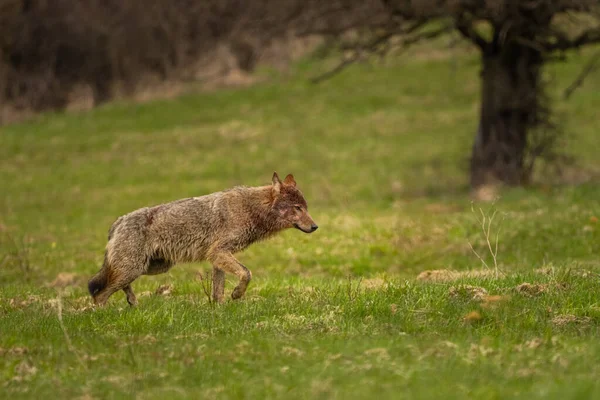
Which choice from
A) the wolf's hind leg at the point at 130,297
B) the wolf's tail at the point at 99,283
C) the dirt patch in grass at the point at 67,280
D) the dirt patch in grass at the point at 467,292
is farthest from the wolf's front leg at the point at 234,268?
the dirt patch in grass at the point at 67,280

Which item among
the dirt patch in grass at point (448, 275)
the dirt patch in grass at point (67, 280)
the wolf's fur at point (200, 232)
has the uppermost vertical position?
the wolf's fur at point (200, 232)

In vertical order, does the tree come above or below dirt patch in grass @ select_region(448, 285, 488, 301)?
above

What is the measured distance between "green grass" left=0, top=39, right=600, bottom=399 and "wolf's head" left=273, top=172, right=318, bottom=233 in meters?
0.80

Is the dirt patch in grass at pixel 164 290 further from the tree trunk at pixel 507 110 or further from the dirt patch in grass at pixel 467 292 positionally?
the tree trunk at pixel 507 110

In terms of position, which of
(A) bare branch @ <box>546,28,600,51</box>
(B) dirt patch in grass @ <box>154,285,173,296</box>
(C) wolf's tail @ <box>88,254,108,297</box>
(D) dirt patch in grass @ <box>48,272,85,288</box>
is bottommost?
(D) dirt patch in grass @ <box>48,272,85,288</box>

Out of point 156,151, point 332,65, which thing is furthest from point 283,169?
point 332,65

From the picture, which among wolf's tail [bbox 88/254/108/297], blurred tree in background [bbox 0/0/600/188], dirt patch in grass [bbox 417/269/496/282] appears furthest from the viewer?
blurred tree in background [bbox 0/0/600/188]

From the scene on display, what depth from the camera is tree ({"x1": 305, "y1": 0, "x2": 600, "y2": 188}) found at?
19.1 m

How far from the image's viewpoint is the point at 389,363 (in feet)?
A: 23.4

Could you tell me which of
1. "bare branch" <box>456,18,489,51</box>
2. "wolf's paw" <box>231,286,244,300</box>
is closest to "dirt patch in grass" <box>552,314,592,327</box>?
"wolf's paw" <box>231,286,244,300</box>

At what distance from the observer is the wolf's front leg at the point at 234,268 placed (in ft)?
33.7

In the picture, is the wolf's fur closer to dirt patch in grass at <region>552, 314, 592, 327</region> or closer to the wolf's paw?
the wolf's paw

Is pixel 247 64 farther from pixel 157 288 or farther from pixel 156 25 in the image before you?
pixel 157 288

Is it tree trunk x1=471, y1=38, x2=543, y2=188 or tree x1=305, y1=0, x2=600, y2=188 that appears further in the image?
tree trunk x1=471, y1=38, x2=543, y2=188
